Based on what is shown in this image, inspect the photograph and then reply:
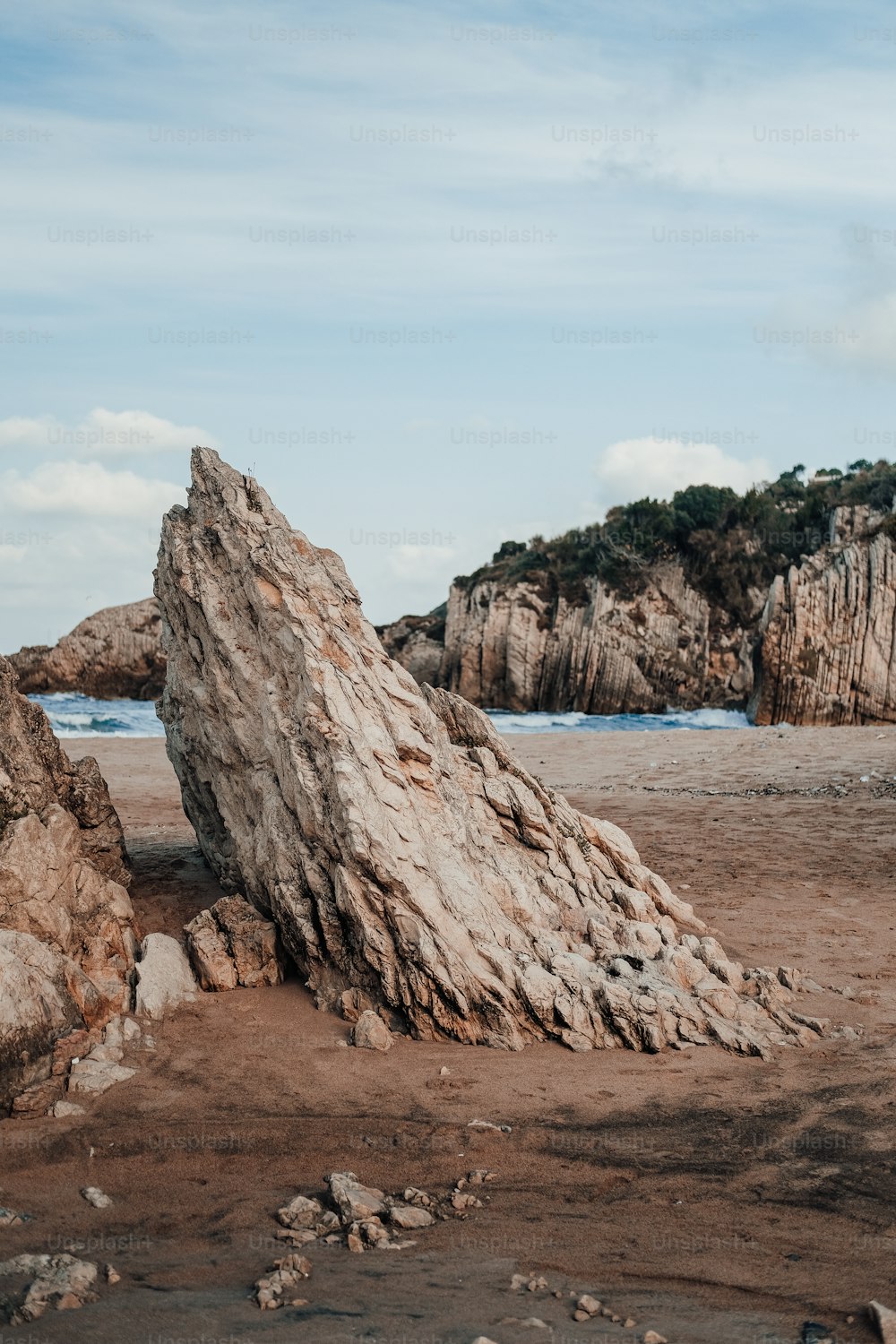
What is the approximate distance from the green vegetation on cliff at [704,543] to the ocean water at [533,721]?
7010mm

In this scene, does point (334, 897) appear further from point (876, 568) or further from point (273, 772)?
point (876, 568)

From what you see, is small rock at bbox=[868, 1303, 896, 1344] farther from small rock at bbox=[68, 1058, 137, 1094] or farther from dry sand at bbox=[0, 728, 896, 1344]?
small rock at bbox=[68, 1058, 137, 1094]

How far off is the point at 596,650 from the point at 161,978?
38.3 meters

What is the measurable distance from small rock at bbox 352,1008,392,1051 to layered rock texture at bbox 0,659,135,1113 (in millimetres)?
1967

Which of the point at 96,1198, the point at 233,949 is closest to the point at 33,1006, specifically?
the point at 233,949

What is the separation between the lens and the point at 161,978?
28.5ft

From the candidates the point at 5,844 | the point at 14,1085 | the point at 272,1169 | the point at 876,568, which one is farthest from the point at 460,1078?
the point at 876,568

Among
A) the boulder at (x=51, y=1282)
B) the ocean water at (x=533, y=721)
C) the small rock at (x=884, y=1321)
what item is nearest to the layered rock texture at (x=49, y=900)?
the boulder at (x=51, y=1282)

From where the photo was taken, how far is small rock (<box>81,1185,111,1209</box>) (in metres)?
5.93

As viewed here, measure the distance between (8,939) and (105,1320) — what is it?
12.3 feet

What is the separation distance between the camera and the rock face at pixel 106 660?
169 ft

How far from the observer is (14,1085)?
7.17 meters

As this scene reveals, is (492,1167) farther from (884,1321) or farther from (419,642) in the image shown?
(419,642)

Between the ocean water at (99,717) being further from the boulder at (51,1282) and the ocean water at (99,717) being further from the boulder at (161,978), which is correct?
the boulder at (51,1282)
